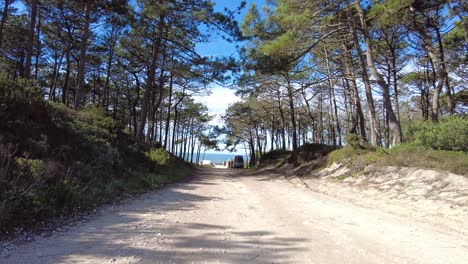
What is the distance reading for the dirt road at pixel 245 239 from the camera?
3.19 meters

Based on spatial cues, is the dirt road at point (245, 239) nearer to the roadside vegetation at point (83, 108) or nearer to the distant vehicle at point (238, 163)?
the roadside vegetation at point (83, 108)

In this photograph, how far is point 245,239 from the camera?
3.87 m

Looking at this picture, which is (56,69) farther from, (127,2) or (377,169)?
(377,169)

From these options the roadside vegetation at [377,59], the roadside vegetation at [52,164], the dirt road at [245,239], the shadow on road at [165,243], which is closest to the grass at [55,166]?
the roadside vegetation at [52,164]

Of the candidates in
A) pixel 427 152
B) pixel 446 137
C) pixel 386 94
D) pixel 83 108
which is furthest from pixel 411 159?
pixel 83 108

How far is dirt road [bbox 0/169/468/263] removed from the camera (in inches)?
125

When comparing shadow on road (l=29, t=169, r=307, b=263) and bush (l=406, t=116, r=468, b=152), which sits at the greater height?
bush (l=406, t=116, r=468, b=152)

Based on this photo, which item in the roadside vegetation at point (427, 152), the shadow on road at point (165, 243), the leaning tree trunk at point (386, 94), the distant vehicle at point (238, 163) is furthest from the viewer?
the distant vehicle at point (238, 163)

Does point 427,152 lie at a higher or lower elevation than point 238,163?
lower

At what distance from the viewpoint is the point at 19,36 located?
19.4m

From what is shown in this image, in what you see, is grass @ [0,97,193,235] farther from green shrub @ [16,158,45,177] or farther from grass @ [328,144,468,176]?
grass @ [328,144,468,176]

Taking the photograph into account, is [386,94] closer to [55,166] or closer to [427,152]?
[427,152]

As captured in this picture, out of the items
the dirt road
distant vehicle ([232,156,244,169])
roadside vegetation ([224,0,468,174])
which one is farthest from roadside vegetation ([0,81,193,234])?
distant vehicle ([232,156,244,169])

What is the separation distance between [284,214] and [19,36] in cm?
2267
